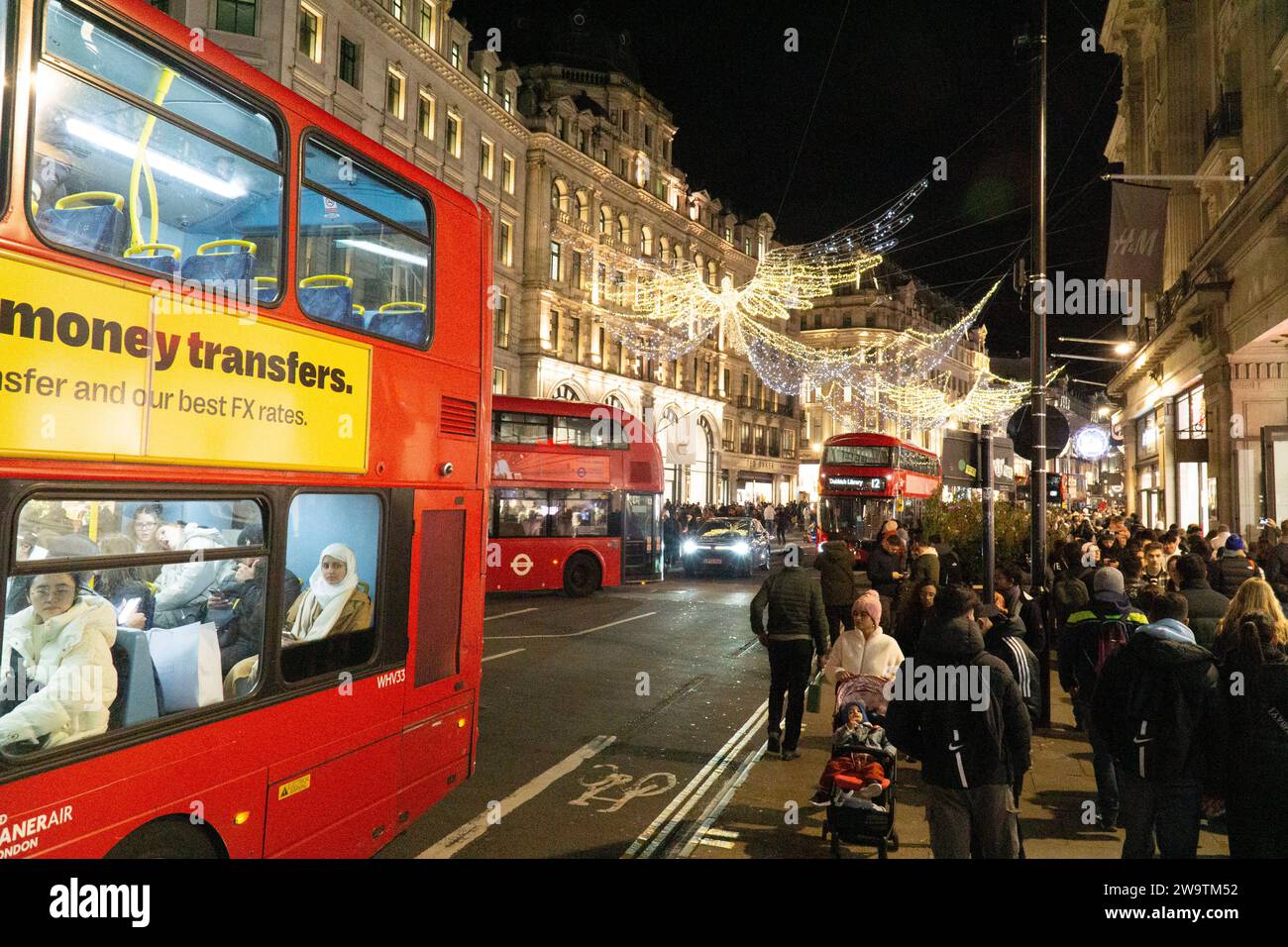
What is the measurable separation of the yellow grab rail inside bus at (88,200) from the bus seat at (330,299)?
928mm

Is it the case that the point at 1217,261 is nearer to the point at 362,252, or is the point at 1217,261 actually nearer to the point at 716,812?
the point at 716,812

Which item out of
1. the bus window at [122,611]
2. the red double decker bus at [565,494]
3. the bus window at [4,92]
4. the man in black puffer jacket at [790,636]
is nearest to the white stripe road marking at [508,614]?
the red double decker bus at [565,494]

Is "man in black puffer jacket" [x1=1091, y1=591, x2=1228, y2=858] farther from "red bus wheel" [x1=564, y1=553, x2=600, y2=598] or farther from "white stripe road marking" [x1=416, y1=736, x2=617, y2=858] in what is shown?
"red bus wheel" [x1=564, y1=553, x2=600, y2=598]

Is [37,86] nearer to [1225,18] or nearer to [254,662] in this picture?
[254,662]

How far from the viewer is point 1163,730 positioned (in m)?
3.98

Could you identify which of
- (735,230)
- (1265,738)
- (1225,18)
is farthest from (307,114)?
(735,230)

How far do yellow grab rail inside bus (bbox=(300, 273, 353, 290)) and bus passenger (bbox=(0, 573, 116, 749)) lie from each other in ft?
5.77

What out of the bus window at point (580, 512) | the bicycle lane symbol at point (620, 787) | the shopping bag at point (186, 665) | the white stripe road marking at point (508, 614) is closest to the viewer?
the shopping bag at point (186, 665)

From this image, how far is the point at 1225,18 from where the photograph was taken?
18906 mm

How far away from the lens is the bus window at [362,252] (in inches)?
172

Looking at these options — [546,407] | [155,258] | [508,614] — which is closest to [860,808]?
[155,258]

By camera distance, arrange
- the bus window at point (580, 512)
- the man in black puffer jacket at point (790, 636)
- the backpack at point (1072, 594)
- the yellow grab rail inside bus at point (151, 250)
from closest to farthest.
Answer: the yellow grab rail inside bus at point (151, 250)
the man in black puffer jacket at point (790, 636)
the backpack at point (1072, 594)
the bus window at point (580, 512)

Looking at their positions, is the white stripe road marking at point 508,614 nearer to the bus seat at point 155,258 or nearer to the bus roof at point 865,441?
the bus seat at point 155,258

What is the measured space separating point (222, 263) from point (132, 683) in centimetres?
186
